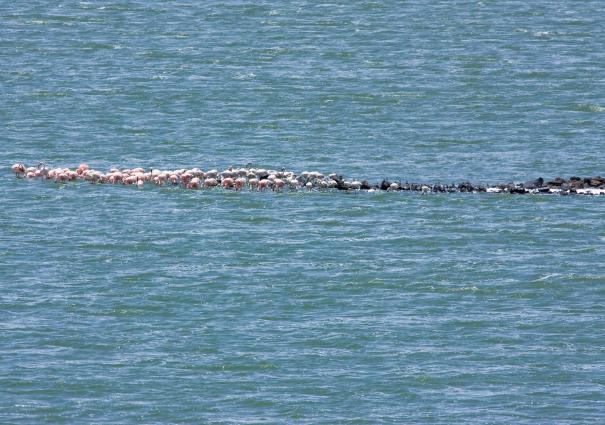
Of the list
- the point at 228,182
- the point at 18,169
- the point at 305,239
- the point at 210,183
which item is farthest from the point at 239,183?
the point at 18,169

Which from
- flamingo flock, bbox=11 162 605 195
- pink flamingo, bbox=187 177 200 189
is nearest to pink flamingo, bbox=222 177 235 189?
flamingo flock, bbox=11 162 605 195

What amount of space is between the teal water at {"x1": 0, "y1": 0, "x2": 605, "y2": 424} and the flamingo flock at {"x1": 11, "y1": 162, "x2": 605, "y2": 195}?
55 cm

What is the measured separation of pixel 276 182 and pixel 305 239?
5.34m

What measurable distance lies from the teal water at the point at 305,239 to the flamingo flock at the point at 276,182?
1.79 ft

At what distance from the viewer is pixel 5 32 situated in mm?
89625

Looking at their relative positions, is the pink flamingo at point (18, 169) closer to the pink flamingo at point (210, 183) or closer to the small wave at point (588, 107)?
the pink flamingo at point (210, 183)

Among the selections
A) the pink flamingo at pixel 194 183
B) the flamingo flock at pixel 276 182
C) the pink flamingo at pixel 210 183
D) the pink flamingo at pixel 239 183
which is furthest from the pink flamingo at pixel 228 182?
the pink flamingo at pixel 194 183

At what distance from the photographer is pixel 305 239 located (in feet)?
165

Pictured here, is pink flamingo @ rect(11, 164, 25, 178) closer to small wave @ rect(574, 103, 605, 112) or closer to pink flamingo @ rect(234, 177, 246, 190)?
pink flamingo @ rect(234, 177, 246, 190)

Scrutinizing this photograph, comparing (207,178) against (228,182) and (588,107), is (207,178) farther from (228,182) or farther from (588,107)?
(588,107)

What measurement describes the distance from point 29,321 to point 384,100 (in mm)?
33091

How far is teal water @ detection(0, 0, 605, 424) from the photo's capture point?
3772cm

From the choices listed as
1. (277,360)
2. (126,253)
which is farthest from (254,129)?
(277,360)

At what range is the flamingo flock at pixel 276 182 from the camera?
181ft
